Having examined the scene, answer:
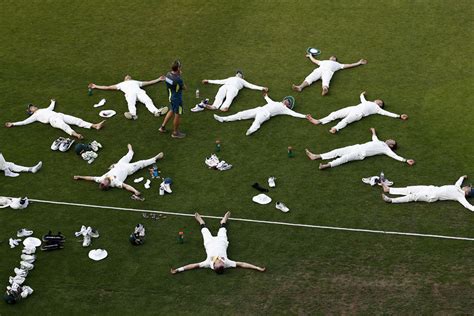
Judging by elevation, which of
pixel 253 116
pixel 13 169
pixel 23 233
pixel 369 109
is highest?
pixel 369 109

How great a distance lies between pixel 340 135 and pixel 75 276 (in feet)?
32.0

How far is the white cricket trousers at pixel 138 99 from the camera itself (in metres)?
25.2

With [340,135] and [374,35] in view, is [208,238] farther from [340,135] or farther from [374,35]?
[374,35]

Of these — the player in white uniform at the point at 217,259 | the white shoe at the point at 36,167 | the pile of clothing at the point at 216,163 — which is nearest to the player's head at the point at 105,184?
the white shoe at the point at 36,167

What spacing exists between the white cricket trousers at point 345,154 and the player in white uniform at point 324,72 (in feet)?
12.2

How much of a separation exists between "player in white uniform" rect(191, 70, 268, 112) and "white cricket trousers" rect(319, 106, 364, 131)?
266cm

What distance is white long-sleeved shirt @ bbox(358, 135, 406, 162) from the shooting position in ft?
74.2

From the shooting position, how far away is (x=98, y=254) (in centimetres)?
1941

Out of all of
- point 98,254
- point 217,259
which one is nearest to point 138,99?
point 98,254

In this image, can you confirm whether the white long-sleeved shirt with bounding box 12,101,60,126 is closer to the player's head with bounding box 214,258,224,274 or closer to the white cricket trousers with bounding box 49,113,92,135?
the white cricket trousers with bounding box 49,113,92,135

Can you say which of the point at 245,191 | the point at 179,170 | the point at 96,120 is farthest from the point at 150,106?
the point at 245,191

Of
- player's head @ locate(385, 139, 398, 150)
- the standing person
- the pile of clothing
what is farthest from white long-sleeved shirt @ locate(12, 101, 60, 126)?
player's head @ locate(385, 139, 398, 150)

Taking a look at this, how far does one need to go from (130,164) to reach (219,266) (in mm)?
5296

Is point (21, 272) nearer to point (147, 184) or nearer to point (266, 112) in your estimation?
point (147, 184)
